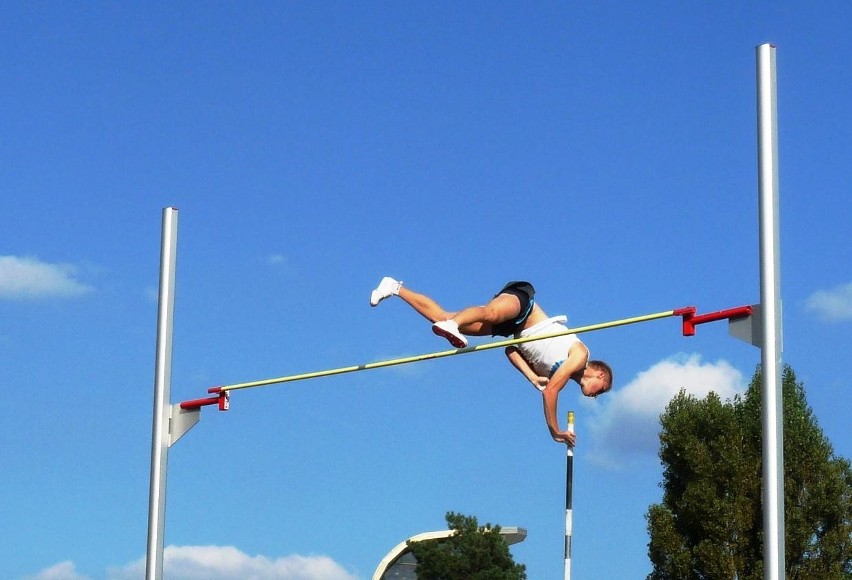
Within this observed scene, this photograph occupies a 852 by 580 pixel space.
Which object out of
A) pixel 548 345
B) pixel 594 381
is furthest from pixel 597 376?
pixel 548 345

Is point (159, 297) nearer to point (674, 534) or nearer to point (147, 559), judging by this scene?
point (147, 559)

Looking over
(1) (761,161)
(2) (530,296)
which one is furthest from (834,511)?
(1) (761,161)

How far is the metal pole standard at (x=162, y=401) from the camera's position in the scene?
12.6 m

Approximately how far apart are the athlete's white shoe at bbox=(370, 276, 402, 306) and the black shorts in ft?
2.83

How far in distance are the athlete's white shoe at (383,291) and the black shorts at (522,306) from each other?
2.83ft

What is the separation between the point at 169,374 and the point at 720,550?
59.6 feet

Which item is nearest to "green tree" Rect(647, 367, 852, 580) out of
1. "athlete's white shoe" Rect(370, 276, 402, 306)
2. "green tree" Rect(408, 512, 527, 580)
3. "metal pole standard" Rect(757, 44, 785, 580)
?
"green tree" Rect(408, 512, 527, 580)

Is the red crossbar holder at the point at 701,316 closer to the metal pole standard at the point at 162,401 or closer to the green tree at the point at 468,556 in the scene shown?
the metal pole standard at the point at 162,401

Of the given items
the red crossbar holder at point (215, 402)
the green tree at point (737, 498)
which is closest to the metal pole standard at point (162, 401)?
the red crossbar holder at point (215, 402)

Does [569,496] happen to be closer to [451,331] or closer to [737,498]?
[451,331]

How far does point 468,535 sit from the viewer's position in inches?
1469

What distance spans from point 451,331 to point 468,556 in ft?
89.1

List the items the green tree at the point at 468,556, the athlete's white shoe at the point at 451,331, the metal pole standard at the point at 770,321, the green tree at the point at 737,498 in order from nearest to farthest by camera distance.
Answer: the metal pole standard at the point at 770,321, the athlete's white shoe at the point at 451,331, the green tree at the point at 737,498, the green tree at the point at 468,556

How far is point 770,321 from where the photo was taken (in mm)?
8812
